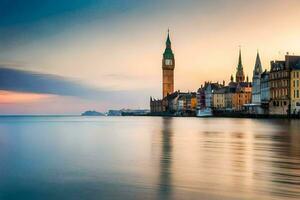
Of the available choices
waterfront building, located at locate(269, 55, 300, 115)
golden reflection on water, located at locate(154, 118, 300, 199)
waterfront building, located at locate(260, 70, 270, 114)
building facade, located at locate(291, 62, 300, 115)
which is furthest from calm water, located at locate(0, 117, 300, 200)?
waterfront building, located at locate(260, 70, 270, 114)

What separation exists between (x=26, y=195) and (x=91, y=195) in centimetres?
310

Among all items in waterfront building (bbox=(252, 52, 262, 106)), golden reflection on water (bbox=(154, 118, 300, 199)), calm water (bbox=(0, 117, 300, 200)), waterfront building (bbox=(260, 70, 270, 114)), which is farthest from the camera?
waterfront building (bbox=(252, 52, 262, 106))

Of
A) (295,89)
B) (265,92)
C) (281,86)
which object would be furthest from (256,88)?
(295,89)

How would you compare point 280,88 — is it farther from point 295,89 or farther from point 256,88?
point 256,88

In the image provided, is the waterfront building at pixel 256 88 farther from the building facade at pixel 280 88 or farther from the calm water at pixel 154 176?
the calm water at pixel 154 176

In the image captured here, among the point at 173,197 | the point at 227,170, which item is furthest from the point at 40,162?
the point at 173,197

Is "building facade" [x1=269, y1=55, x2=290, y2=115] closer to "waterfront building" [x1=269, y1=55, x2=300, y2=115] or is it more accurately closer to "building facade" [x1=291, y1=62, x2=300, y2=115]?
"waterfront building" [x1=269, y1=55, x2=300, y2=115]

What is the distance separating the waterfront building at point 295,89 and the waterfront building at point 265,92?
17.3 m

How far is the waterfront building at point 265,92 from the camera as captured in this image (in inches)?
5285

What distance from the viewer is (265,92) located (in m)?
138

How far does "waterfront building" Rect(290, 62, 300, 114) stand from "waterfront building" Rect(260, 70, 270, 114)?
17.3 metres

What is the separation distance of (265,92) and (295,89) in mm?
22958

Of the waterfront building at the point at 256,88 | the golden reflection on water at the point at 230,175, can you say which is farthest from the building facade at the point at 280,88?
the golden reflection on water at the point at 230,175

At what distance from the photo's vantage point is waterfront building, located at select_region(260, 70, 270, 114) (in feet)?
440
